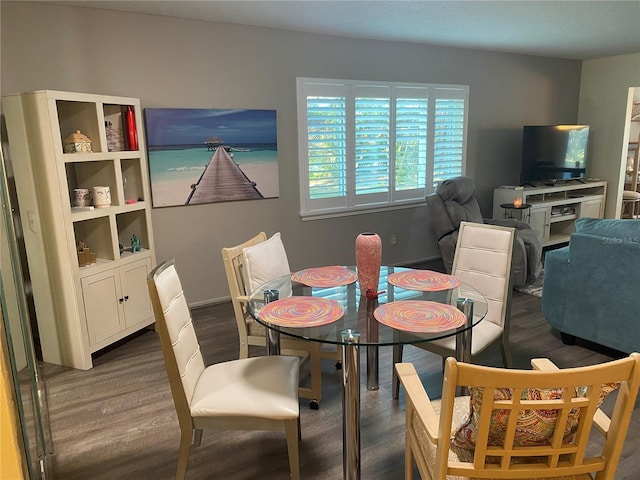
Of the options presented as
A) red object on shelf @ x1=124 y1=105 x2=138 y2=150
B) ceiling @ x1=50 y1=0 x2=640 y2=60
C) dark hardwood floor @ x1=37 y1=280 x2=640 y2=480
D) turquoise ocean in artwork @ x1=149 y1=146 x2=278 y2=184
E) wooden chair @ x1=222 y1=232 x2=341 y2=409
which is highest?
ceiling @ x1=50 y1=0 x2=640 y2=60

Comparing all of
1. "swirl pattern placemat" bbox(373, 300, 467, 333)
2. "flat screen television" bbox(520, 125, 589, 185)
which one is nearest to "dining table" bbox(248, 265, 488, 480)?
"swirl pattern placemat" bbox(373, 300, 467, 333)

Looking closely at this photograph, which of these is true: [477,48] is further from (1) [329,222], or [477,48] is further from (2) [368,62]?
(1) [329,222]

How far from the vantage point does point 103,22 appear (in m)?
3.39

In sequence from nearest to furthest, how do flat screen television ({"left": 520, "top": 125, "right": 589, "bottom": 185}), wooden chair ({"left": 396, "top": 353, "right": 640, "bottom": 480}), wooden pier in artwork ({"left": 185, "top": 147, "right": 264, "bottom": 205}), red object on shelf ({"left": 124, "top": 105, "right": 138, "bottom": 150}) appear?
wooden chair ({"left": 396, "top": 353, "right": 640, "bottom": 480})
red object on shelf ({"left": 124, "top": 105, "right": 138, "bottom": 150})
wooden pier in artwork ({"left": 185, "top": 147, "right": 264, "bottom": 205})
flat screen television ({"left": 520, "top": 125, "right": 589, "bottom": 185})

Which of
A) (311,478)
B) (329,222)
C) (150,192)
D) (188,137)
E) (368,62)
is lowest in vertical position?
(311,478)

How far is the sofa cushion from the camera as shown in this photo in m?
2.84

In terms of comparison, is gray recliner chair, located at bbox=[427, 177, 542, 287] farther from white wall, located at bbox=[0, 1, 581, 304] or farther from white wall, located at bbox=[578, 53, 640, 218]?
white wall, located at bbox=[578, 53, 640, 218]

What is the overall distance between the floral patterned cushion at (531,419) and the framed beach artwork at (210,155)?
3146mm

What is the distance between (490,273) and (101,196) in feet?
8.37

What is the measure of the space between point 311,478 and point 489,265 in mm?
1425

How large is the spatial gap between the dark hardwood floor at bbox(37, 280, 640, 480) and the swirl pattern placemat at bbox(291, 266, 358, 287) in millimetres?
704

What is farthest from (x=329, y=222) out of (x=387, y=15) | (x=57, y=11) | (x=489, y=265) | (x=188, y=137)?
(x=57, y=11)

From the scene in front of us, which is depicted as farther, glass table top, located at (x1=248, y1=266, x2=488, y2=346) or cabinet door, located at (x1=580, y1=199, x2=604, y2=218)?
cabinet door, located at (x1=580, y1=199, x2=604, y2=218)

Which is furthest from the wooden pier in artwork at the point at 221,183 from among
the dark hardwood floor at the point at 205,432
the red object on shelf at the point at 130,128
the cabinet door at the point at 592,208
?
the cabinet door at the point at 592,208
